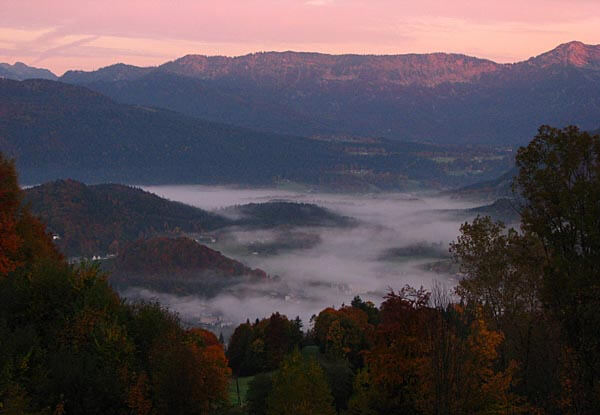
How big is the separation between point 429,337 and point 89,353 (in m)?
16.1

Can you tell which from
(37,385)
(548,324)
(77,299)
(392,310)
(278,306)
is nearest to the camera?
(548,324)

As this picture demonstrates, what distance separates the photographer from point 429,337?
89.1 ft

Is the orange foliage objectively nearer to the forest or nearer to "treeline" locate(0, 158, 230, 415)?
the forest

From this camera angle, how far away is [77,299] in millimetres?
37500

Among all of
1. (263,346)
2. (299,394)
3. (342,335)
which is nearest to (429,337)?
(299,394)

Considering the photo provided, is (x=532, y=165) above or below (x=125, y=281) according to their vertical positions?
above

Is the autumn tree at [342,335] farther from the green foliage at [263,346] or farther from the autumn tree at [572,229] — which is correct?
the autumn tree at [572,229]

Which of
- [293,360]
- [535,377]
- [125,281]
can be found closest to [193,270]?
[125,281]

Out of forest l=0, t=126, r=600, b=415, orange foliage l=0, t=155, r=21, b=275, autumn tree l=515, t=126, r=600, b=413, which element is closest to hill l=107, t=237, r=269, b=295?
orange foliage l=0, t=155, r=21, b=275

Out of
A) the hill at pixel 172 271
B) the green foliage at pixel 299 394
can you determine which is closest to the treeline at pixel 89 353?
the green foliage at pixel 299 394

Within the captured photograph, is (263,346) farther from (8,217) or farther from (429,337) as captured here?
(429,337)

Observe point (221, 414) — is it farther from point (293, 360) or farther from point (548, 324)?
point (548, 324)

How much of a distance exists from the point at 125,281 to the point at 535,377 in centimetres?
16136

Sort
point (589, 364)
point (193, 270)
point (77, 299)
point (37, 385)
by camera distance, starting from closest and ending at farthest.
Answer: point (589, 364)
point (37, 385)
point (77, 299)
point (193, 270)
